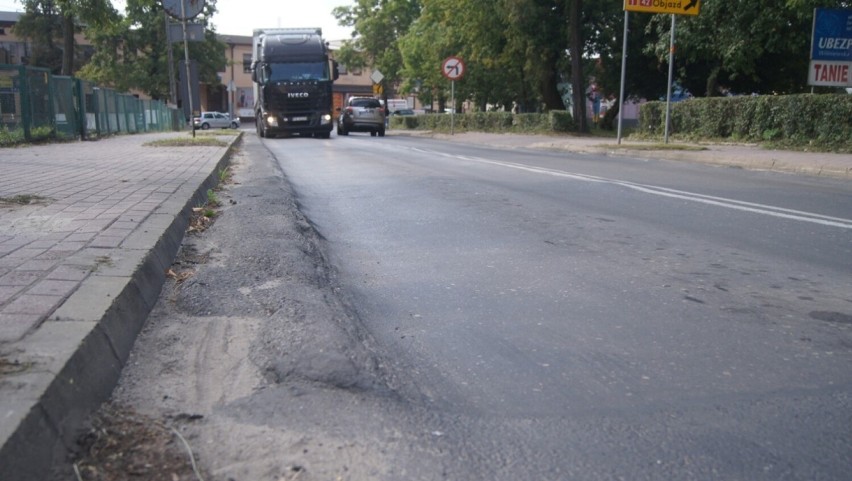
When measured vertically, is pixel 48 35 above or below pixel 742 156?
above

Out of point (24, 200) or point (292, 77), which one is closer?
point (24, 200)

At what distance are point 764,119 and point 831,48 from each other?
3.34 meters

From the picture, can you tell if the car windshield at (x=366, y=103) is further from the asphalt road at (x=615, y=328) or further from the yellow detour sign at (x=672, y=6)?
the asphalt road at (x=615, y=328)

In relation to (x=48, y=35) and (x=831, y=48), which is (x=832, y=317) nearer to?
(x=831, y=48)

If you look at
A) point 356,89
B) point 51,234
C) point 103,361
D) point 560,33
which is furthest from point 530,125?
point 356,89

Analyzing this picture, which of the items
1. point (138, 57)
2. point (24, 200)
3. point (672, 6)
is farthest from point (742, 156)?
point (138, 57)

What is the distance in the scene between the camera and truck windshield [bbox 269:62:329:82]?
2875 centimetres

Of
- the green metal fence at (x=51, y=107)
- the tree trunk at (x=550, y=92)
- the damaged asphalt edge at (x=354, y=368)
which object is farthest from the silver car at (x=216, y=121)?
the damaged asphalt edge at (x=354, y=368)

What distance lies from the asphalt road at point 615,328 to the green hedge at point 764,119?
845cm

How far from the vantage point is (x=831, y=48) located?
1526 centimetres

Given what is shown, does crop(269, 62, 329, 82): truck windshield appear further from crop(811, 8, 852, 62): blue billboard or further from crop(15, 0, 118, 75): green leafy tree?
crop(811, 8, 852, 62): blue billboard

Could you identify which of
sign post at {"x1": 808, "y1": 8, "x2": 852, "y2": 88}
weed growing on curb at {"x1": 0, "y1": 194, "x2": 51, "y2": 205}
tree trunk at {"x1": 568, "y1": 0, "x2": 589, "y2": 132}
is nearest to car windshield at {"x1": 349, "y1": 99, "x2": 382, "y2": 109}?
tree trunk at {"x1": 568, "y1": 0, "x2": 589, "y2": 132}

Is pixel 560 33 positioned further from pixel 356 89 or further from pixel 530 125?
pixel 356 89

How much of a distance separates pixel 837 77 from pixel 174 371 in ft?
51.3
